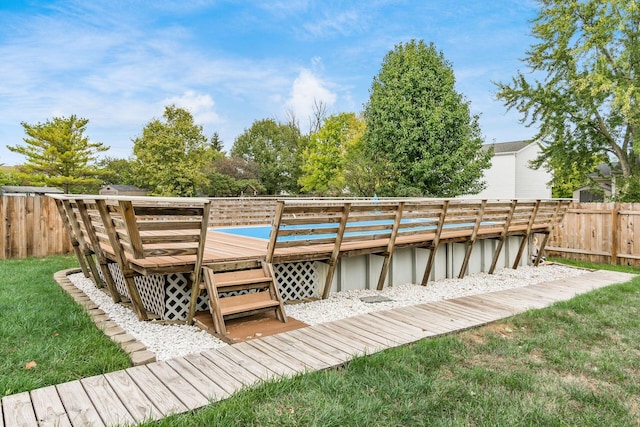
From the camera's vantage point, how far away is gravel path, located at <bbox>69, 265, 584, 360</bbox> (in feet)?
11.3

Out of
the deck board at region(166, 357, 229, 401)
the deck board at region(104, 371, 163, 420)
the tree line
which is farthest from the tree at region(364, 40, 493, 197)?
the deck board at region(104, 371, 163, 420)

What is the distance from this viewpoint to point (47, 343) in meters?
3.21

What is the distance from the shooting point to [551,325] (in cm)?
390

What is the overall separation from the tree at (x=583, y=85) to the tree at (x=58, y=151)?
28542mm

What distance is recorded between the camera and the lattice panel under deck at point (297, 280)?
16.1 ft

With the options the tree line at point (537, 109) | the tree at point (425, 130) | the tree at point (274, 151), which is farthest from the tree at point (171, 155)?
the tree at point (425, 130)

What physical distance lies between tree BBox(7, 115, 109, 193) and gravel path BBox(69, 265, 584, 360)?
27340 mm

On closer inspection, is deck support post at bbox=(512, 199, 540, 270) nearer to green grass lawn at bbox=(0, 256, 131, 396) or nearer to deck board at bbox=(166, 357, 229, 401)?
deck board at bbox=(166, 357, 229, 401)

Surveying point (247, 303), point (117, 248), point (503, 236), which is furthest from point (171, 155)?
point (247, 303)

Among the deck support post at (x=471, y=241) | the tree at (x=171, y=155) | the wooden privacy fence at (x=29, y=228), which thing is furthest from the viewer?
the tree at (x=171, y=155)

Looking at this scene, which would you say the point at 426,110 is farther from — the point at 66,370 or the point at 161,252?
the point at 66,370

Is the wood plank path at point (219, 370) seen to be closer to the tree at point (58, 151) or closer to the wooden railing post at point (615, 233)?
the wooden railing post at point (615, 233)

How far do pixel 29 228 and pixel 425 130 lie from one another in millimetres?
13030

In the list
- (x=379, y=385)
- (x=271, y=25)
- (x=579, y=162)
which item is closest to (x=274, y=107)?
(x=271, y=25)
